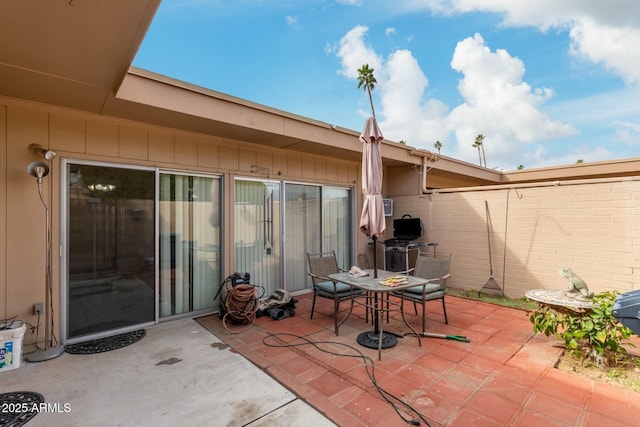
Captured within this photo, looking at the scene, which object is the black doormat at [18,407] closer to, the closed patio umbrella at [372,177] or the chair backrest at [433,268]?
the closed patio umbrella at [372,177]

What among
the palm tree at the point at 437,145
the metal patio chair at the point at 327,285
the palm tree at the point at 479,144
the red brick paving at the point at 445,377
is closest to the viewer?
the red brick paving at the point at 445,377

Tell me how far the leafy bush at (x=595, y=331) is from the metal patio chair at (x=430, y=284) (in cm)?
114

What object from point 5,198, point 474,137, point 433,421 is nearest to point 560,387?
point 433,421

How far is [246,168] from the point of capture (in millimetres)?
4871

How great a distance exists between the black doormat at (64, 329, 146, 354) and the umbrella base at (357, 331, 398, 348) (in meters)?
2.73

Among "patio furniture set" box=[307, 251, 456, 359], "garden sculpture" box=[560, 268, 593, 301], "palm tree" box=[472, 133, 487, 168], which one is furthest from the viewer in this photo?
"palm tree" box=[472, 133, 487, 168]

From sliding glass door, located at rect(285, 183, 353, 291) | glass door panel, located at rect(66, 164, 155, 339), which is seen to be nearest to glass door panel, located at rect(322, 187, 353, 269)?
sliding glass door, located at rect(285, 183, 353, 291)

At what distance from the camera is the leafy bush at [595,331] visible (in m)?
2.69

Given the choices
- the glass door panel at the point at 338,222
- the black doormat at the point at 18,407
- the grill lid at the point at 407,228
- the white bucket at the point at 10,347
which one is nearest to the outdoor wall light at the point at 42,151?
the white bucket at the point at 10,347

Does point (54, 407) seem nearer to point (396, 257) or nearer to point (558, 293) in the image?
point (558, 293)

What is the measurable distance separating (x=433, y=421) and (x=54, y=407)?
2.90 meters

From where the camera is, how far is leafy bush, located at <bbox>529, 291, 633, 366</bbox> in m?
2.69

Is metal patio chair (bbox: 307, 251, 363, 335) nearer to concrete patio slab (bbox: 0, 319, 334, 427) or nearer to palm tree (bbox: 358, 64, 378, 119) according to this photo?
concrete patio slab (bbox: 0, 319, 334, 427)

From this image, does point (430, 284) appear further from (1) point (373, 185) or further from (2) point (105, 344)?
(2) point (105, 344)
